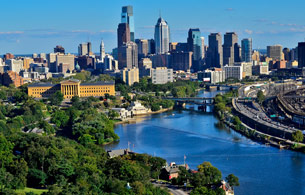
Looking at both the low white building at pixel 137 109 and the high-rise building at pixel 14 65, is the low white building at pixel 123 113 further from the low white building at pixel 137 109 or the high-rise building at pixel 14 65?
the high-rise building at pixel 14 65

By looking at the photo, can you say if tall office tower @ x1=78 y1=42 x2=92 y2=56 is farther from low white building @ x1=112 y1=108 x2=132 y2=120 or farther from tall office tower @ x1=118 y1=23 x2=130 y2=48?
low white building @ x1=112 y1=108 x2=132 y2=120

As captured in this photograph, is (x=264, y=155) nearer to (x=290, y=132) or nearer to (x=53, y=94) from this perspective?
(x=290, y=132)

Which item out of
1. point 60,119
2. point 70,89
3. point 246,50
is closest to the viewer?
point 60,119

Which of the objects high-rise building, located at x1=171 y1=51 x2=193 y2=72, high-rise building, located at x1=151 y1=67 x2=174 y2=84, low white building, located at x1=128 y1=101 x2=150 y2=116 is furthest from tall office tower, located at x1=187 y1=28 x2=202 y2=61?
low white building, located at x1=128 y1=101 x2=150 y2=116

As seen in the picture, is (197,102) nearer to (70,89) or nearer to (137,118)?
(137,118)

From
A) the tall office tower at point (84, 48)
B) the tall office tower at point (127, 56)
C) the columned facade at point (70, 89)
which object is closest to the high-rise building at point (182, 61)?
the tall office tower at point (127, 56)

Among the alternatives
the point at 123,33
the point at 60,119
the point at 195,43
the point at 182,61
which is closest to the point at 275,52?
the point at 195,43
